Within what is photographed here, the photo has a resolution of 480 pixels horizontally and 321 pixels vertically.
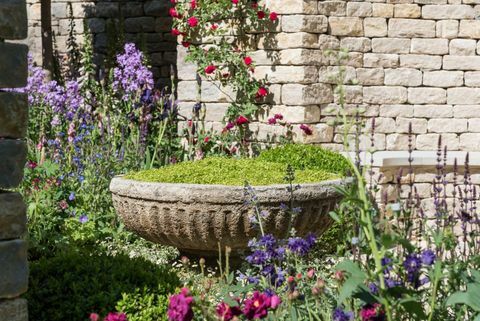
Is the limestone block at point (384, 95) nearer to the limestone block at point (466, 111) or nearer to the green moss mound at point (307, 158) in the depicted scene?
the limestone block at point (466, 111)

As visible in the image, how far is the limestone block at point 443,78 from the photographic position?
345 inches

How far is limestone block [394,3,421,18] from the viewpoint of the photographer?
8.67 meters

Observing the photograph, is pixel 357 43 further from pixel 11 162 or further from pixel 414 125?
pixel 11 162

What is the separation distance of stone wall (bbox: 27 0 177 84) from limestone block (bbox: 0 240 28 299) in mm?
8353

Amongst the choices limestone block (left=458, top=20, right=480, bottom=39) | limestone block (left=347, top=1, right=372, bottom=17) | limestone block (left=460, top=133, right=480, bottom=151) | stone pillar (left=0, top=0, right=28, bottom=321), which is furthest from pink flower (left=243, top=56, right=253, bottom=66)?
stone pillar (left=0, top=0, right=28, bottom=321)

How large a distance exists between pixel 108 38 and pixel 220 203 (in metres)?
6.43

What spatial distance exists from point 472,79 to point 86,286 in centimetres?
608

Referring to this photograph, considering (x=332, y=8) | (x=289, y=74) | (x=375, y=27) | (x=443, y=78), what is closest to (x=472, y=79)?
(x=443, y=78)

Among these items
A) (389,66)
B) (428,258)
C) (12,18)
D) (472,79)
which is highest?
(12,18)

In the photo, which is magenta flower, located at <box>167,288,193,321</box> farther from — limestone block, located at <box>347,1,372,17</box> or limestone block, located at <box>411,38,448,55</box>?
limestone block, located at <box>411,38,448,55</box>

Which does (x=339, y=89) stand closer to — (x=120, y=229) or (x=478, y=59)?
(x=120, y=229)

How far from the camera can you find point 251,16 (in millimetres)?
8375

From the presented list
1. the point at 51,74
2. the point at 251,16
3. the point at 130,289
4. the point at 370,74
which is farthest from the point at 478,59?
the point at 130,289

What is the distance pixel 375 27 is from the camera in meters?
8.61
